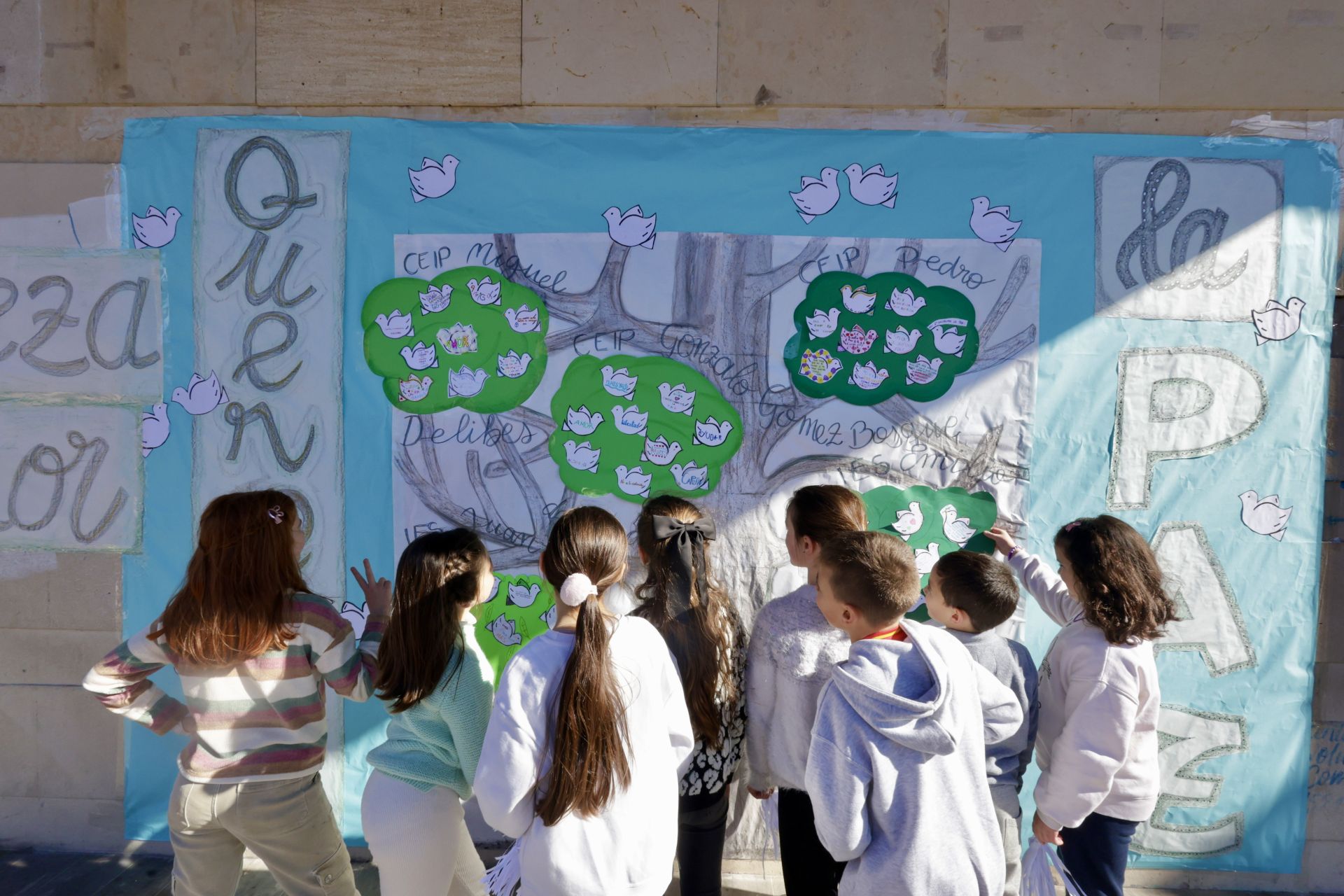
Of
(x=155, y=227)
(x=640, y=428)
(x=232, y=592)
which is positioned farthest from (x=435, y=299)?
(x=232, y=592)

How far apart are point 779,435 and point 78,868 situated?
3.19m

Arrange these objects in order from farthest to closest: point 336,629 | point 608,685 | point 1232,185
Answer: point 1232,185 < point 336,629 < point 608,685

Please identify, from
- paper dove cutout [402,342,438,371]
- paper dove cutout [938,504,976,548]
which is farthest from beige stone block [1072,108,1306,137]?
paper dove cutout [402,342,438,371]

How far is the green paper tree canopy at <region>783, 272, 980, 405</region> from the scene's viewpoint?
3.29 m

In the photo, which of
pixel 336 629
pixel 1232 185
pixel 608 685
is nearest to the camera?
pixel 608 685

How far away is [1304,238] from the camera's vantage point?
326 cm

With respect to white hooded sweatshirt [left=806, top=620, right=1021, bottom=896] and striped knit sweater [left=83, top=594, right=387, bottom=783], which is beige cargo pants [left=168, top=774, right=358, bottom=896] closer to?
striped knit sweater [left=83, top=594, right=387, bottom=783]

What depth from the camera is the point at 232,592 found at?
2.23 m

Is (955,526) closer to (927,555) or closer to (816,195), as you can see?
(927,555)

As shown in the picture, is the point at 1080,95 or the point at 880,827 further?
the point at 1080,95

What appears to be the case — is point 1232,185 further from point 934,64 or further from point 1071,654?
point 1071,654

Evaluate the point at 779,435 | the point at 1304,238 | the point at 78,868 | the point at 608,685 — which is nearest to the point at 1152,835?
the point at 779,435

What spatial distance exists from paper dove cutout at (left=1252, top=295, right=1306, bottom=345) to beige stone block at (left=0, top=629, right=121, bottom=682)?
15.1 feet

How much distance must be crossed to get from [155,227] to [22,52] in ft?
3.00
